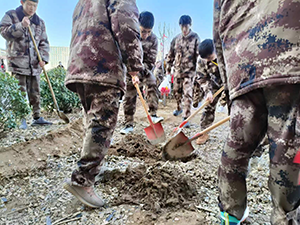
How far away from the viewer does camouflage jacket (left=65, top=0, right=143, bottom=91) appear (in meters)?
1.75

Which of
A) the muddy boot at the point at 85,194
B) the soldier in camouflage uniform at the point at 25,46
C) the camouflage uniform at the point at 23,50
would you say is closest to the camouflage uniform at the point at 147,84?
the soldier in camouflage uniform at the point at 25,46

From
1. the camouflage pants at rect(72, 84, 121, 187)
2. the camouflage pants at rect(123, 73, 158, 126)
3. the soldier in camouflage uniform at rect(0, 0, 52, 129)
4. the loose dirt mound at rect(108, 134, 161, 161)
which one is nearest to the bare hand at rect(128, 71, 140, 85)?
the camouflage pants at rect(72, 84, 121, 187)

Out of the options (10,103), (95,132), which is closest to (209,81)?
(95,132)

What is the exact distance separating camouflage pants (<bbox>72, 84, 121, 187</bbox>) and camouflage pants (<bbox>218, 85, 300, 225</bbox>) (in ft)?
3.15

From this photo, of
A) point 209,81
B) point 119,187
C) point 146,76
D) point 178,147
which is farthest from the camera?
point 146,76

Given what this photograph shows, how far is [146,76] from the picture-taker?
4742mm

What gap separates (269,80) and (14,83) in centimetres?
365

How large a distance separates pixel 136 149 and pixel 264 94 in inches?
93.5

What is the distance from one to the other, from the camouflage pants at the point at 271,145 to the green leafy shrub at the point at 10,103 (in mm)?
3103

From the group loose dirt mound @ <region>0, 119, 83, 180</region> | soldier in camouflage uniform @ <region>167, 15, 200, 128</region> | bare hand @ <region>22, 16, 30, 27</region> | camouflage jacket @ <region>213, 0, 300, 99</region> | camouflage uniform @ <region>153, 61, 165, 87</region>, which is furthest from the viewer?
camouflage uniform @ <region>153, 61, 165, 87</region>

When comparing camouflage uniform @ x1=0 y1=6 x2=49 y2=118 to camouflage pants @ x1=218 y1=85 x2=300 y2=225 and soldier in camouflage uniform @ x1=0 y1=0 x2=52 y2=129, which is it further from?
camouflage pants @ x1=218 y1=85 x2=300 y2=225

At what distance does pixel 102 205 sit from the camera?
1.88 metres

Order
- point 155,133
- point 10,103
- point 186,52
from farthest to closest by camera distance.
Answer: point 186,52
point 10,103
point 155,133

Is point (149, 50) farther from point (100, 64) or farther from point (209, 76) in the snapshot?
point (100, 64)
